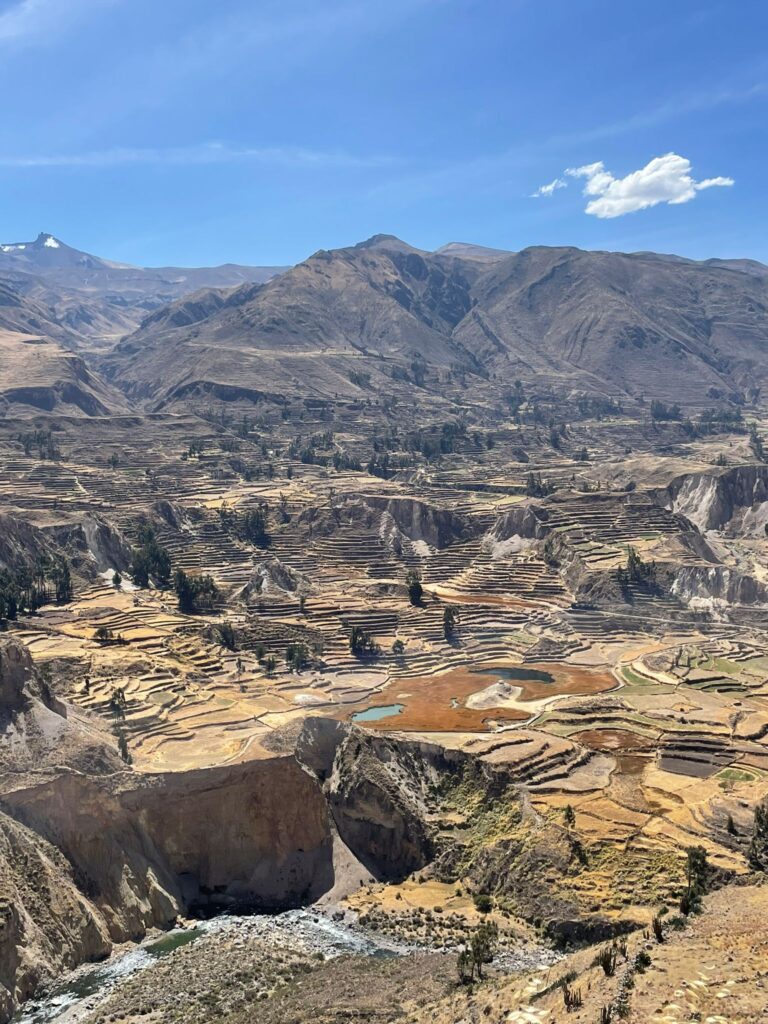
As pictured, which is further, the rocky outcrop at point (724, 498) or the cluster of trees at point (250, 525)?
the rocky outcrop at point (724, 498)

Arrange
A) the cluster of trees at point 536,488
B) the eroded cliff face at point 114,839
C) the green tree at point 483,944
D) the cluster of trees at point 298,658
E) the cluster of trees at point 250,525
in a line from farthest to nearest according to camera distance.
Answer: the cluster of trees at point 536,488, the cluster of trees at point 250,525, the cluster of trees at point 298,658, the eroded cliff face at point 114,839, the green tree at point 483,944

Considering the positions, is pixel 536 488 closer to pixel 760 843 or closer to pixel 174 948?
pixel 760 843

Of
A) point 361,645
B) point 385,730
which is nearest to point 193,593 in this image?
point 361,645

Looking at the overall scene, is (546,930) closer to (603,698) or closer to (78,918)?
(78,918)

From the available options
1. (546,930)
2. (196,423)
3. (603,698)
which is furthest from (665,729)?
(196,423)

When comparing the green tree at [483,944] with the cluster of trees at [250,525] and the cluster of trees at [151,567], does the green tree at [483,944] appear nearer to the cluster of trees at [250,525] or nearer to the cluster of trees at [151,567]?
the cluster of trees at [151,567]

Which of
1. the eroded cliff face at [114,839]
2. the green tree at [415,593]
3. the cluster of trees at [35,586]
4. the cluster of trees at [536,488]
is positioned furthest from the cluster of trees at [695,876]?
the cluster of trees at [536,488]

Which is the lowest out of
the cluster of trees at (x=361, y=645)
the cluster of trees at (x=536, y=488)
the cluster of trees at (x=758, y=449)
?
the cluster of trees at (x=361, y=645)
